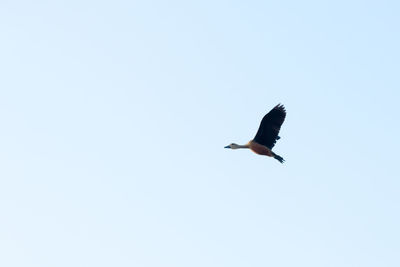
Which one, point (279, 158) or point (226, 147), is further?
point (226, 147)

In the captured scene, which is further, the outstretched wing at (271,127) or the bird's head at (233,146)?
the bird's head at (233,146)

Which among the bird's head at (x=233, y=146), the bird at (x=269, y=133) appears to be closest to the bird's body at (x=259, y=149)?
the bird at (x=269, y=133)

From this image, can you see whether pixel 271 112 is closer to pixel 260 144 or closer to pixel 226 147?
pixel 260 144

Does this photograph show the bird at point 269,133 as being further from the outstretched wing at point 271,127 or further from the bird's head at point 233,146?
the bird's head at point 233,146

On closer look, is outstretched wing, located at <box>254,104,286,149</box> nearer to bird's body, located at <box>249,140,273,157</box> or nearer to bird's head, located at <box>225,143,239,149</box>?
bird's body, located at <box>249,140,273,157</box>

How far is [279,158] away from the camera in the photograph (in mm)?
65250

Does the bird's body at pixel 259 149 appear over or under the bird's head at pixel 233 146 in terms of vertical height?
under

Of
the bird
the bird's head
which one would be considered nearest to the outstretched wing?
the bird

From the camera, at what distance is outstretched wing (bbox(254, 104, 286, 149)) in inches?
2484

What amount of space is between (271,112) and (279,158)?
135 inches

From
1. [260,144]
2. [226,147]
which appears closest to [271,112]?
[260,144]

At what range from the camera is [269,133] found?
2520 inches

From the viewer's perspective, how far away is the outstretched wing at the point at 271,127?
63094mm

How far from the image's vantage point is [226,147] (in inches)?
2739
